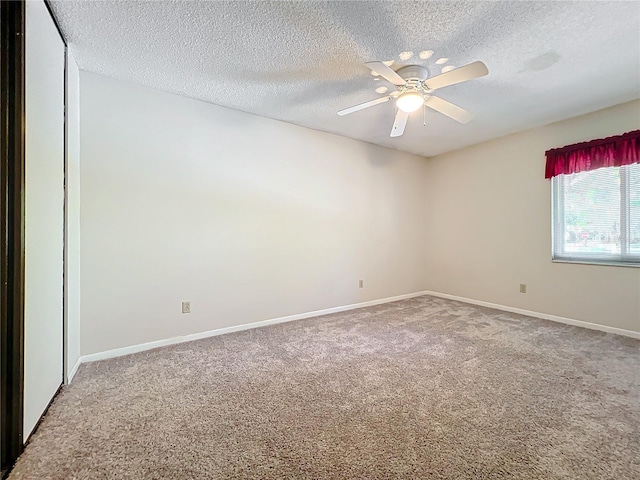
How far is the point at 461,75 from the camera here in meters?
1.99

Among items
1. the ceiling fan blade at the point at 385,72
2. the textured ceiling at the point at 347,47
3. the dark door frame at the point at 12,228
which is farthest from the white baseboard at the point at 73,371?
the ceiling fan blade at the point at 385,72

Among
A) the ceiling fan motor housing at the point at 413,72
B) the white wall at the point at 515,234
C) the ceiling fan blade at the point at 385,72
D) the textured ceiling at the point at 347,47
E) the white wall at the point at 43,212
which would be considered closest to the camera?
the white wall at the point at 43,212

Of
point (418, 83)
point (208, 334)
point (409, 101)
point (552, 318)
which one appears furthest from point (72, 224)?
point (552, 318)

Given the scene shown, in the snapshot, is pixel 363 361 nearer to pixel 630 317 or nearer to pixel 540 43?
pixel 540 43

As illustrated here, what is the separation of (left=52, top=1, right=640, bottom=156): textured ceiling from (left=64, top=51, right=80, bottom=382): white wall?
0.94 feet

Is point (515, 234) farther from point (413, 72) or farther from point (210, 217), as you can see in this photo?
point (210, 217)

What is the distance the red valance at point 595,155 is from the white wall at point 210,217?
7.11ft

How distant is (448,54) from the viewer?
86.3 inches

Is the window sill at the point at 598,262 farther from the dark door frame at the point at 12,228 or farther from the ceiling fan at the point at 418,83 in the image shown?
the dark door frame at the point at 12,228

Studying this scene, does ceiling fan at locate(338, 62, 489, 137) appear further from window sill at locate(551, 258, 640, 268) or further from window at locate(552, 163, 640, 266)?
window sill at locate(551, 258, 640, 268)

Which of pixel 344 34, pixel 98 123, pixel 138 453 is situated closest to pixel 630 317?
pixel 344 34

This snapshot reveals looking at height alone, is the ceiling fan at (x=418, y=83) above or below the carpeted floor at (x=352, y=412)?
above

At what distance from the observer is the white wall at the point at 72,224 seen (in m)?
A: 2.08

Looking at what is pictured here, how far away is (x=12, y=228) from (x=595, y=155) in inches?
196
